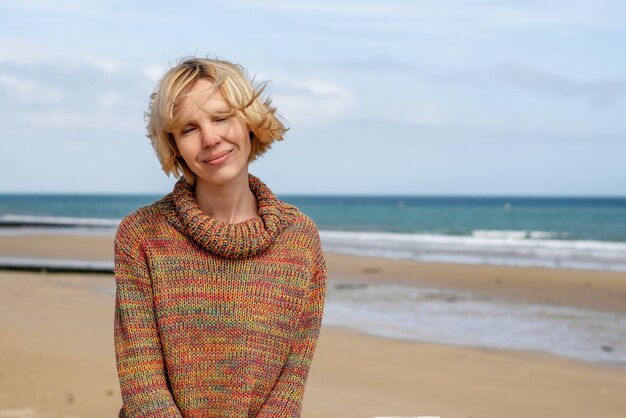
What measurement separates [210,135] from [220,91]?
0.11 metres

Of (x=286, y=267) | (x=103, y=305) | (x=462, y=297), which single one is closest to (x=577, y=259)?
(x=462, y=297)

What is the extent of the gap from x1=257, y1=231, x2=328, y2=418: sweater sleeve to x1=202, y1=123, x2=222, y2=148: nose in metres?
0.42

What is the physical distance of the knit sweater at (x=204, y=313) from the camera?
2.03 meters

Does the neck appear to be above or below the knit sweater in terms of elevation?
above

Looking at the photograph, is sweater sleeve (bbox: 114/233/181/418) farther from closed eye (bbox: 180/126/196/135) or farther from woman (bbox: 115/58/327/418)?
closed eye (bbox: 180/126/196/135)

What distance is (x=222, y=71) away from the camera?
197cm

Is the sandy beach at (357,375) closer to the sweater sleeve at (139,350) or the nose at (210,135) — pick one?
the sweater sleeve at (139,350)

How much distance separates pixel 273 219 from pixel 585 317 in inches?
349

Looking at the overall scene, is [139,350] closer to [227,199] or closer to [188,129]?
[227,199]

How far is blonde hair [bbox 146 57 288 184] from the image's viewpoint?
1959mm

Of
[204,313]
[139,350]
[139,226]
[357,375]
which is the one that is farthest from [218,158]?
[357,375]

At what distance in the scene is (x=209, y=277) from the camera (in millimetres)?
2055

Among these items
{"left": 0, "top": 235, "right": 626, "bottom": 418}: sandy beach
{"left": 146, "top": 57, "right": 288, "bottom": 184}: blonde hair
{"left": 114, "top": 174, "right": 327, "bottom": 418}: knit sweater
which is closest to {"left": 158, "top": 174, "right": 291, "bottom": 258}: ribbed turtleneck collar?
{"left": 114, "top": 174, "right": 327, "bottom": 418}: knit sweater

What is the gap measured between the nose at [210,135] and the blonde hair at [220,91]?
0.23ft
